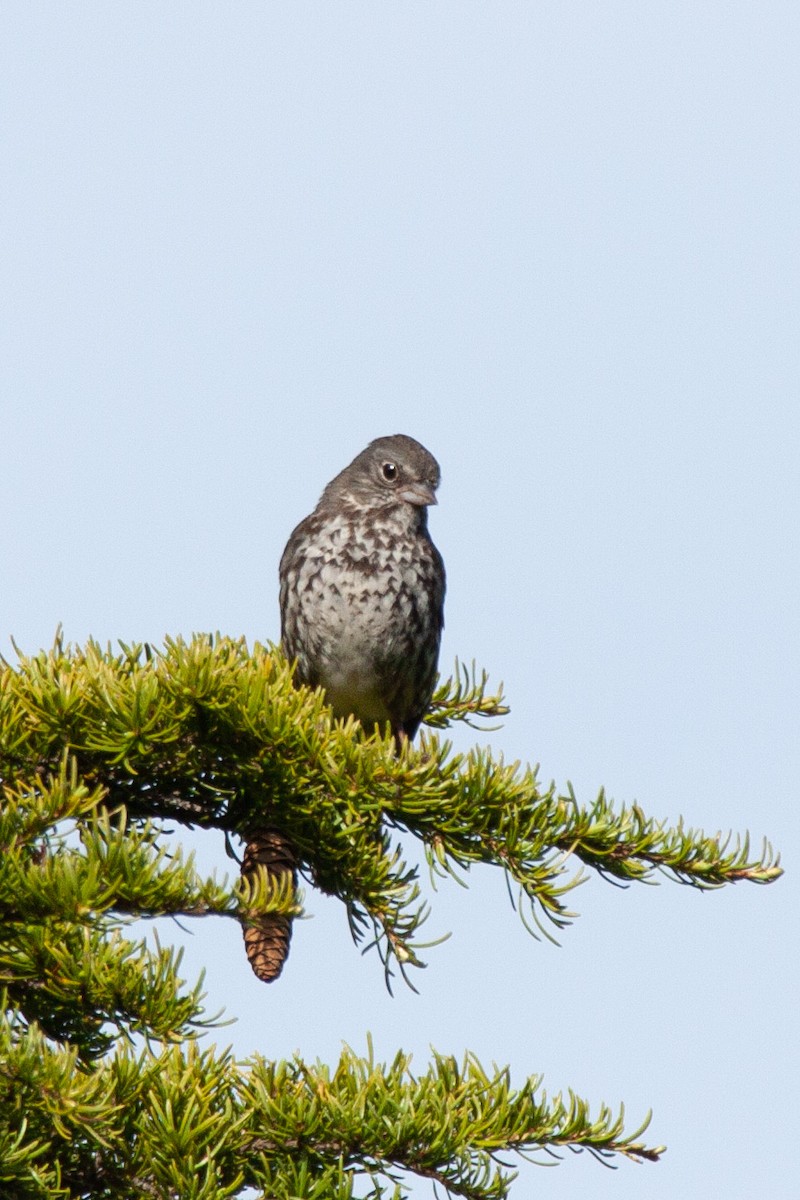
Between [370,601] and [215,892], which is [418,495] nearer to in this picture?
[370,601]

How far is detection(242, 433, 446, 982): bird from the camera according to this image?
19.3ft

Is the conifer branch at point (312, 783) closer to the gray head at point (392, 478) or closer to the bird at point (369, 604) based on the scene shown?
the bird at point (369, 604)

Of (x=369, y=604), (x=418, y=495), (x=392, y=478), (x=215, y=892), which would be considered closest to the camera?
(x=215, y=892)

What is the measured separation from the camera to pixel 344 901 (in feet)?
11.5

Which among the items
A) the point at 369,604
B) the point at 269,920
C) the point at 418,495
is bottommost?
the point at 269,920

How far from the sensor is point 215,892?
9.65 feet

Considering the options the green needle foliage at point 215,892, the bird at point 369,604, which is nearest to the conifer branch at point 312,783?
the green needle foliage at point 215,892

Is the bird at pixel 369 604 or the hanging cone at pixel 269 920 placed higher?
the bird at pixel 369 604

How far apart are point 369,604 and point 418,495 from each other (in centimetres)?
66

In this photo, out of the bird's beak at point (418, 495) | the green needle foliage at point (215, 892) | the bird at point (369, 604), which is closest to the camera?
the green needle foliage at point (215, 892)

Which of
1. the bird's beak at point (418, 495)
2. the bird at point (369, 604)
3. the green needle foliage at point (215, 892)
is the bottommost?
the green needle foliage at point (215, 892)

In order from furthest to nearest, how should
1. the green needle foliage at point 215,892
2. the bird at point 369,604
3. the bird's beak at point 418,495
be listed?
the bird's beak at point 418,495 < the bird at point 369,604 < the green needle foliage at point 215,892

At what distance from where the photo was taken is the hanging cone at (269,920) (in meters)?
3.24

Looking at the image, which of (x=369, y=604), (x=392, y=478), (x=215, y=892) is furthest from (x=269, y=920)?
(x=392, y=478)
